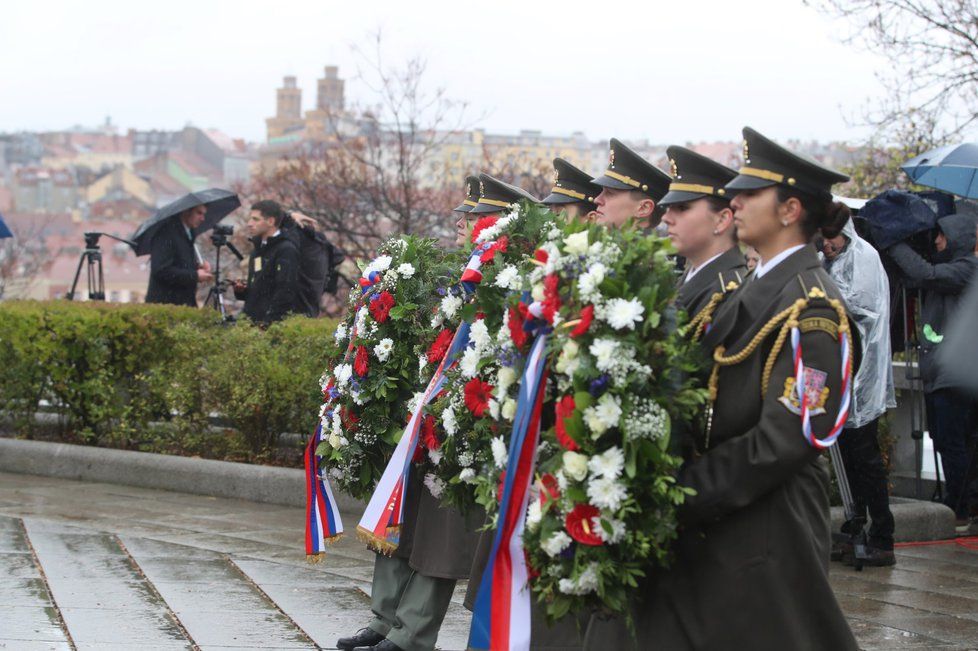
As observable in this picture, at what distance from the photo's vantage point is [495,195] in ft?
21.4

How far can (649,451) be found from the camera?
11.9ft

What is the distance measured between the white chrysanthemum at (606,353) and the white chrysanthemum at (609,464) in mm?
223

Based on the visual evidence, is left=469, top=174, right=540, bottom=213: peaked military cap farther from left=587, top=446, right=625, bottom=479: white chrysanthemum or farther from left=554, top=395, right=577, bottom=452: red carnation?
left=587, top=446, right=625, bottom=479: white chrysanthemum

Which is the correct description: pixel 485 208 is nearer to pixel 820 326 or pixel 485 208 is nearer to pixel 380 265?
pixel 380 265

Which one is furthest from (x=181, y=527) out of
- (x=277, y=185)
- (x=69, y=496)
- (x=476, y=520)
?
(x=277, y=185)

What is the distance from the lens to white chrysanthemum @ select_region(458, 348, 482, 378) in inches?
190

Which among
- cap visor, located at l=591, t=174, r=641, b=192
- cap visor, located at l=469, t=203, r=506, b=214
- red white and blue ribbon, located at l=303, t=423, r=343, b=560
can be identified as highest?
cap visor, located at l=591, t=174, r=641, b=192

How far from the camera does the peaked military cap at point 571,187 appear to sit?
621 cm

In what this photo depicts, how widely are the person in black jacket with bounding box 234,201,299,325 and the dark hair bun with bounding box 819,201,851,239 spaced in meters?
7.46

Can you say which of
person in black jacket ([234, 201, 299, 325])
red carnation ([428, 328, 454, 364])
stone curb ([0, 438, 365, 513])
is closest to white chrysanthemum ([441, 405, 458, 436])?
red carnation ([428, 328, 454, 364])

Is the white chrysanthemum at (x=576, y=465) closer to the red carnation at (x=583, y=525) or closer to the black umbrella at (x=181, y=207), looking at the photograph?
the red carnation at (x=583, y=525)

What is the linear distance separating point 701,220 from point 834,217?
1.76ft

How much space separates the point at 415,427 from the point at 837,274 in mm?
3241

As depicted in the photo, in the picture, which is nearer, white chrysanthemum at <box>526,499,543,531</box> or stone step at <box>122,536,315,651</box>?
white chrysanthemum at <box>526,499,543,531</box>
